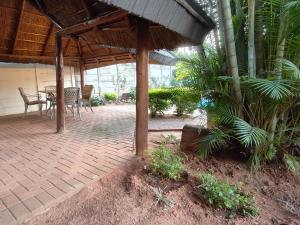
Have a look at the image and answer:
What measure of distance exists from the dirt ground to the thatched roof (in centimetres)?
169

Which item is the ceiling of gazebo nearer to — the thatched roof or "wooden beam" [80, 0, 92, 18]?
the thatched roof

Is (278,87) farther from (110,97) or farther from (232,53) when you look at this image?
(110,97)

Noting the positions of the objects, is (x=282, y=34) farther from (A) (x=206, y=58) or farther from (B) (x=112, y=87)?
(B) (x=112, y=87)

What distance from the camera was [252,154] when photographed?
2691 mm

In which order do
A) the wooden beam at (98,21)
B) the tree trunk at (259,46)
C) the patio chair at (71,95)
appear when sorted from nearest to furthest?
the tree trunk at (259,46)
the wooden beam at (98,21)
the patio chair at (71,95)

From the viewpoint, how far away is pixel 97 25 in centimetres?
→ 356

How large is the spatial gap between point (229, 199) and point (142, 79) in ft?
5.59

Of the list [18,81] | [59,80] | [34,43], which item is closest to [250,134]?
[59,80]

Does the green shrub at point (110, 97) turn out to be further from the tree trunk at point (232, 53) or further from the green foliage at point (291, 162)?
the green foliage at point (291, 162)

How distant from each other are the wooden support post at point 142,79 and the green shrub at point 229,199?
1.15m

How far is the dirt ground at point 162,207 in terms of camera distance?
1.92 m

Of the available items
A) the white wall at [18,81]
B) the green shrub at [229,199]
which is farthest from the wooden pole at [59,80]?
the white wall at [18,81]

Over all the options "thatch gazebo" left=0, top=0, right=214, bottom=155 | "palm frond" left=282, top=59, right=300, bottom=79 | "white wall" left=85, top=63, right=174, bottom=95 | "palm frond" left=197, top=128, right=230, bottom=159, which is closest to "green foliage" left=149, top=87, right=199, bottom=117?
"thatch gazebo" left=0, top=0, right=214, bottom=155

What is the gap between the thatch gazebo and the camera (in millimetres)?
2434
